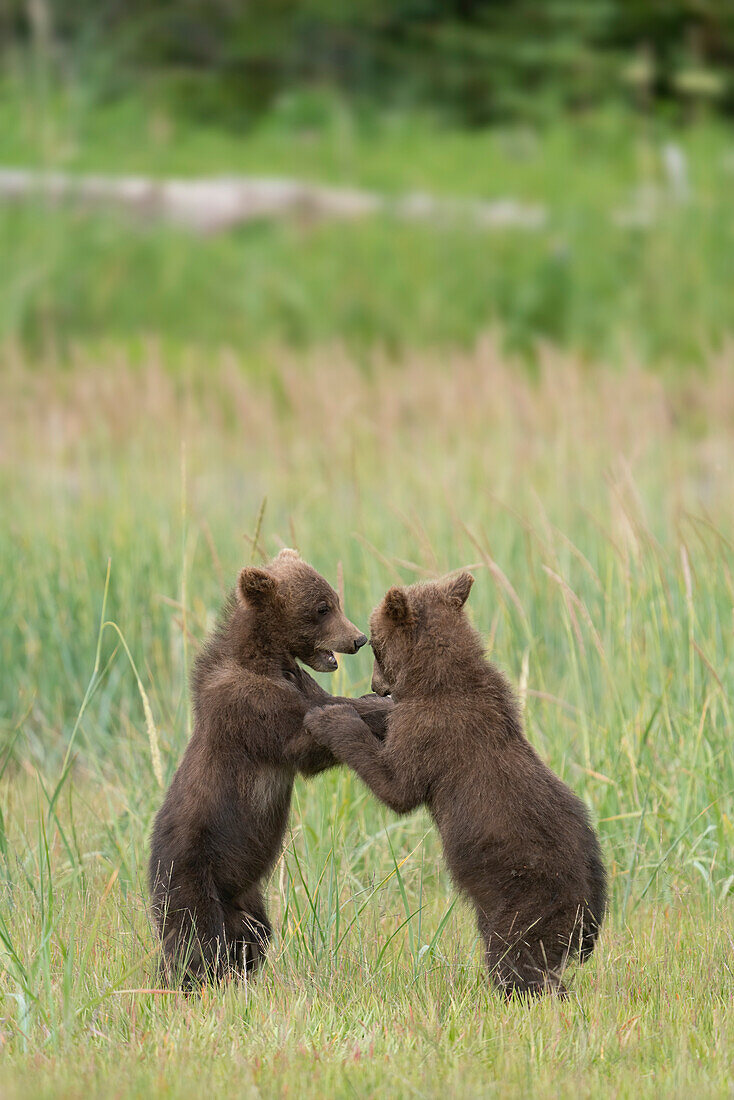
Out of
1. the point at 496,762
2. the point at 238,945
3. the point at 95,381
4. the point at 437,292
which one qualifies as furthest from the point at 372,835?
the point at 437,292

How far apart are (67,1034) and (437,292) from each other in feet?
46.7

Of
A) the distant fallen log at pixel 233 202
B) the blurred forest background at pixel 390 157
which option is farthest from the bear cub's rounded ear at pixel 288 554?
the distant fallen log at pixel 233 202

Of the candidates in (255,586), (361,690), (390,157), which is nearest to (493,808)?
(255,586)

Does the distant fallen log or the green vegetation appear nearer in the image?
the green vegetation

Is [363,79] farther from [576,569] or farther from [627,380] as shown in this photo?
[576,569]

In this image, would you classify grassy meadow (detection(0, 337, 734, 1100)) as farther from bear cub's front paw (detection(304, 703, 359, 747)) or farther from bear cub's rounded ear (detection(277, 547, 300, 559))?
bear cub's front paw (detection(304, 703, 359, 747))

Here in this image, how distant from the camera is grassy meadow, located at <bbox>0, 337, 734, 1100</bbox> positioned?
2.96m

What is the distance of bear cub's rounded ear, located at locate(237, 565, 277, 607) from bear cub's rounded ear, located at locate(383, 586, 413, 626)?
286 millimetres

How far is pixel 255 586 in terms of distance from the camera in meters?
3.46

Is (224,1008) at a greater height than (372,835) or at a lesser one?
greater

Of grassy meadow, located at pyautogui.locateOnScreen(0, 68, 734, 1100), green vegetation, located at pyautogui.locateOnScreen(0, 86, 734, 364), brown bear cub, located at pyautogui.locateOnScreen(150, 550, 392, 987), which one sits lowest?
green vegetation, located at pyautogui.locateOnScreen(0, 86, 734, 364)

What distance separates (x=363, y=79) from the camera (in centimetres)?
2095

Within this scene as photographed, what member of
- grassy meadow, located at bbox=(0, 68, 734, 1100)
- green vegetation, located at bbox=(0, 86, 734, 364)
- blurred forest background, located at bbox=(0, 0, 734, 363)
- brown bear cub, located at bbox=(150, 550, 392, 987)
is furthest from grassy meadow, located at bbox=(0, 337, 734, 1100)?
blurred forest background, located at bbox=(0, 0, 734, 363)

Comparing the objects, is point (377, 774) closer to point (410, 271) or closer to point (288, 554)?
point (288, 554)
